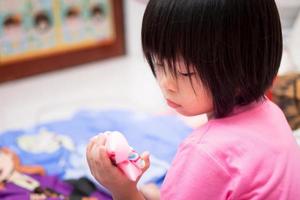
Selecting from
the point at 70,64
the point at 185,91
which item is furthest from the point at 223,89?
the point at 70,64

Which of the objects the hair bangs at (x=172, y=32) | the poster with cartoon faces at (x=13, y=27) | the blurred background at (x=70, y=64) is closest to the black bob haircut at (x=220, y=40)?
the hair bangs at (x=172, y=32)

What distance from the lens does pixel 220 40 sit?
454 millimetres

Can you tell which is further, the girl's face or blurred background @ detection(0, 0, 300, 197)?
blurred background @ detection(0, 0, 300, 197)

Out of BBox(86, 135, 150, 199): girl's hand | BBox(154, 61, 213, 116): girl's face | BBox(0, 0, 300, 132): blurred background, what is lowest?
BBox(0, 0, 300, 132): blurred background

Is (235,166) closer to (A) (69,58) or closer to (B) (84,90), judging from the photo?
(B) (84,90)

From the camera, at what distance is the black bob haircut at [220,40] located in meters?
0.45

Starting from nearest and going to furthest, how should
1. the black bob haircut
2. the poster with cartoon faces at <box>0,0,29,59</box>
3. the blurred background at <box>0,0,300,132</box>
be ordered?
the black bob haircut, the blurred background at <box>0,0,300,132</box>, the poster with cartoon faces at <box>0,0,29,59</box>

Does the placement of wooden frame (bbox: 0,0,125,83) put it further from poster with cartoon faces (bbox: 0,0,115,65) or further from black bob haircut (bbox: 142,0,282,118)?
black bob haircut (bbox: 142,0,282,118)

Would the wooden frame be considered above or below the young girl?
below

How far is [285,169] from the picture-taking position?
468 millimetres

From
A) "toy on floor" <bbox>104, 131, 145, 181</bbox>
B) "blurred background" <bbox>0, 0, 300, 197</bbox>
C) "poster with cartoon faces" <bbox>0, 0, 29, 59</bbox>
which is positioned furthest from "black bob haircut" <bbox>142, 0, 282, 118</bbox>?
"poster with cartoon faces" <bbox>0, 0, 29, 59</bbox>

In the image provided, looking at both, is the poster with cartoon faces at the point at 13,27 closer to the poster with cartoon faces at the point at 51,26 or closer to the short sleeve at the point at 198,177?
the poster with cartoon faces at the point at 51,26

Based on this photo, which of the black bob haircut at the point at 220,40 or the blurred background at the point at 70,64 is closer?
the black bob haircut at the point at 220,40

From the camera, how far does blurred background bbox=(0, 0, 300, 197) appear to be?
153 cm
